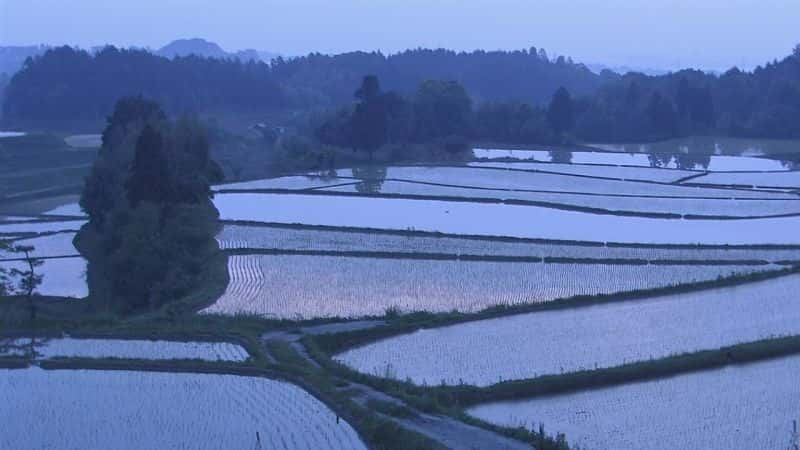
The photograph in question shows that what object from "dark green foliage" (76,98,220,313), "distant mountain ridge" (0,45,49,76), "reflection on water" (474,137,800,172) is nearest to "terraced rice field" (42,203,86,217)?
"dark green foliage" (76,98,220,313)

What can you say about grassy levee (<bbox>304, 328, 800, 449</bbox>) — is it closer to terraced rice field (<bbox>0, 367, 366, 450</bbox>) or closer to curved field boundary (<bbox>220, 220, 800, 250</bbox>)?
terraced rice field (<bbox>0, 367, 366, 450</bbox>)

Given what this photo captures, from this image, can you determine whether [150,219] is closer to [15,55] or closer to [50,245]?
[50,245]

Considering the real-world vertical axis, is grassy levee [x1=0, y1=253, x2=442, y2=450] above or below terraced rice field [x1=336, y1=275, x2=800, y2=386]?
above

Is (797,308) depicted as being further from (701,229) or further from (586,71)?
(586,71)

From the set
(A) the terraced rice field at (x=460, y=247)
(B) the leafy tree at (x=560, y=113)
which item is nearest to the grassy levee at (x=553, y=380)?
(A) the terraced rice field at (x=460, y=247)

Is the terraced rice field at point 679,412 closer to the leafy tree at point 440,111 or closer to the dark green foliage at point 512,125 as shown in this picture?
the leafy tree at point 440,111

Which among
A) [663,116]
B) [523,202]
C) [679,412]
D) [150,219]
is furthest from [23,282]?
[663,116]
